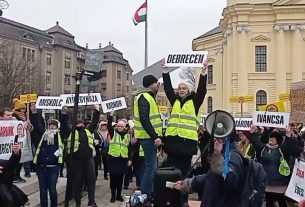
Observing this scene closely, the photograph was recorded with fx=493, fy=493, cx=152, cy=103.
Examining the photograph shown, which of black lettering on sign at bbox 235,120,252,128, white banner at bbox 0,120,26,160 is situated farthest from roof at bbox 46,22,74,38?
white banner at bbox 0,120,26,160

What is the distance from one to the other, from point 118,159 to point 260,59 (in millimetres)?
50639

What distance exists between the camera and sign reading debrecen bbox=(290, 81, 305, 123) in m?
26.5

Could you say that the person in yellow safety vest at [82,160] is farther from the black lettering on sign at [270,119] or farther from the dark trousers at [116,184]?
the black lettering on sign at [270,119]

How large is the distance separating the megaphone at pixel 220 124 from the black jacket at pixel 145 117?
120 inches

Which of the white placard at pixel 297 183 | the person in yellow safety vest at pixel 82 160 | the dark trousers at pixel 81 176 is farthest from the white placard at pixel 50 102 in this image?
the white placard at pixel 297 183

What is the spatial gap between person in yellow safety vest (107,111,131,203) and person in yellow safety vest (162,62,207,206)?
3.10 metres

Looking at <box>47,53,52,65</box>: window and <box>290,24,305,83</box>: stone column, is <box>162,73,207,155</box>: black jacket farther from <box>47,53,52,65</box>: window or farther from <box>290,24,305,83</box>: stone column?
<box>47,53,52,65</box>: window

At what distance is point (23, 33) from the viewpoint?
242ft

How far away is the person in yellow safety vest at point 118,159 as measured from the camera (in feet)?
35.0

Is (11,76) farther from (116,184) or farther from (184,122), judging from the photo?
(184,122)

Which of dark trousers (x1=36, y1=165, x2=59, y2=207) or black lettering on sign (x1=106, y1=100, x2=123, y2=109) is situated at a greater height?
black lettering on sign (x1=106, y1=100, x2=123, y2=109)

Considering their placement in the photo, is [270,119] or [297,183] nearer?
[297,183]

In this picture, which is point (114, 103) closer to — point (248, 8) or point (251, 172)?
point (251, 172)

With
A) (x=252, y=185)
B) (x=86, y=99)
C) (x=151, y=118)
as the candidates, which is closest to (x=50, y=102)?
(x=86, y=99)
